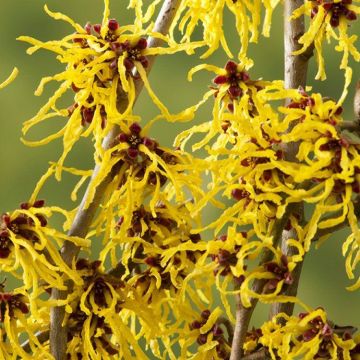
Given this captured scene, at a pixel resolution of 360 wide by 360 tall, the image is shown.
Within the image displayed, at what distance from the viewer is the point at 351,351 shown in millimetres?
781

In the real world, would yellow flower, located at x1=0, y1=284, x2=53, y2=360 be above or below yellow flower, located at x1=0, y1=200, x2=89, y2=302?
below

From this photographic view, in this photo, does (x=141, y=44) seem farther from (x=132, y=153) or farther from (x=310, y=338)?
(x=310, y=338)

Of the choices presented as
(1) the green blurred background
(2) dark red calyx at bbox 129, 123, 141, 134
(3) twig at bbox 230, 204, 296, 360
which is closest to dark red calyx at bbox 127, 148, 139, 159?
(2) dark red calyx at bbox 129, 123, 141, 134

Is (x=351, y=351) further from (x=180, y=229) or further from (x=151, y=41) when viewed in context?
(x=151, y=41)

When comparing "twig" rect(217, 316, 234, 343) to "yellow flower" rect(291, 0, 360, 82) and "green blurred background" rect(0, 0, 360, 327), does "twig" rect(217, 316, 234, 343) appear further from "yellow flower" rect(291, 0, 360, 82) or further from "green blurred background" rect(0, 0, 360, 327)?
"green blurred background" rect(0, 0, 360, 327)

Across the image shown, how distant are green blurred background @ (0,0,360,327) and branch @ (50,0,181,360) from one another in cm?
183

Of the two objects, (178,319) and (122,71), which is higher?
(122,71)

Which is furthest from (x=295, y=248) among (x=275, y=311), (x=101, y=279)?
(x=101, y=279)

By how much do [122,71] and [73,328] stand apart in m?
0.23

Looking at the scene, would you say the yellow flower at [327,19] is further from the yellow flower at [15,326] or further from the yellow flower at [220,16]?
the yellow flower at [15,326]

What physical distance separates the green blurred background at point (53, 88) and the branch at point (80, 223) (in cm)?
183

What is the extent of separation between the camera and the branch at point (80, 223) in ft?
2.63

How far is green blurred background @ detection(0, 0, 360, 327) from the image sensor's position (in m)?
2.70

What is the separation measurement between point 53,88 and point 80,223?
2086 millimetres
